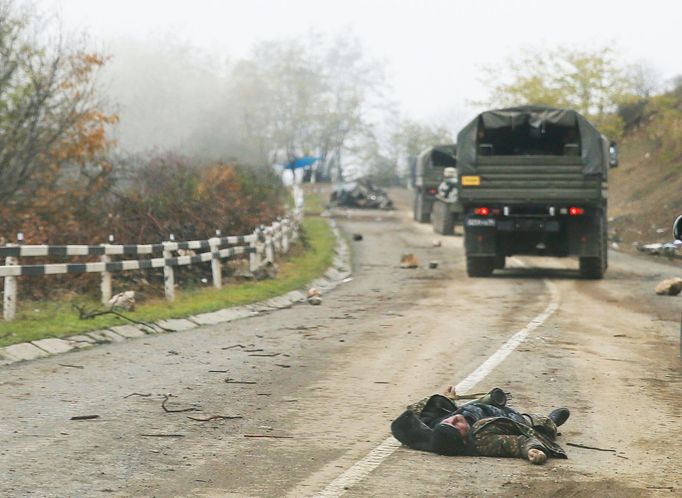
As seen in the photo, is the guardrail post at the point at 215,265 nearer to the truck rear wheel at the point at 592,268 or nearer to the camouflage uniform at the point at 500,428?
the truck rear wheel at the point at 592,268

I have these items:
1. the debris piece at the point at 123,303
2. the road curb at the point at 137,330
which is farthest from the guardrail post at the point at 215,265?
the debris piece at the point at 123,303

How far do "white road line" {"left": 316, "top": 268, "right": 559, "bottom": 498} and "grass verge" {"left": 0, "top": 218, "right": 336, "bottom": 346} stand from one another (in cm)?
489

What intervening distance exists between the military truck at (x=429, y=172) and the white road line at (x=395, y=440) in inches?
1156

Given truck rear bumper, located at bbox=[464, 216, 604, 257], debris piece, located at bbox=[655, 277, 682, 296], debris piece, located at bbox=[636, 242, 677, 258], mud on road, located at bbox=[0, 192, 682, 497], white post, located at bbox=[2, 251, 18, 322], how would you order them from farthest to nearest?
1. debris piece, located at bbox=[636, 242, 677, 258]
2. truck rear bumper, located at bbox=[464, 216, 604, 257]
3. debris piece, located at bbox=[655, 277, 682, 296]
4. white post, located at bbox=[2, 251, 18, 322]
5. mud on road, located at bbox=[0, 192, 682, 497]

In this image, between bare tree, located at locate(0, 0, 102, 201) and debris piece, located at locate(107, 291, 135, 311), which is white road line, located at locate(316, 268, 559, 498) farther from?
bare tree, located at locate(0, 0, 102, 201)

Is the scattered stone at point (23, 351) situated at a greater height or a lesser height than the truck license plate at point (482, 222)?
lesser

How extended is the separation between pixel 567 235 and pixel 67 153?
1250 cm

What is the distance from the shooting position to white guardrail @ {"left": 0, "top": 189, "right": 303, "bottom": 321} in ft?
46.1

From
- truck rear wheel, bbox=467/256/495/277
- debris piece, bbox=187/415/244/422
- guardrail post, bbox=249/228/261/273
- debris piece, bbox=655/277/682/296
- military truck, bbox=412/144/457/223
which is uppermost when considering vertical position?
military truck, bbox=412/144/457/223

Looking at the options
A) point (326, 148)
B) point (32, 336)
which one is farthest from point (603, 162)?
point (326, 148)

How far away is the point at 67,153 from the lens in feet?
93.4

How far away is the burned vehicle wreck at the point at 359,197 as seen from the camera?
221 ft

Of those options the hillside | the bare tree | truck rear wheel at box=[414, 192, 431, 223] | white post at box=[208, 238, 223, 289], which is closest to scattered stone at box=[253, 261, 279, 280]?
white post at box=[208, 238, 223, 289]

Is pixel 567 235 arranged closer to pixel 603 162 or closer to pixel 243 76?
pixel 603 162
